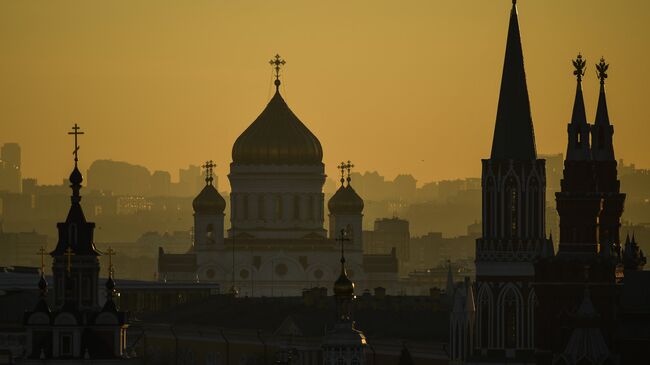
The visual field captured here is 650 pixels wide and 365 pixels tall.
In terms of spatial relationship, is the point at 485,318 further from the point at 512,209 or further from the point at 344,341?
the point at 344,341

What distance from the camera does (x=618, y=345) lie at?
124 metres

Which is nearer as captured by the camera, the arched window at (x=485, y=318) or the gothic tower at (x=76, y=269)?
the gothic tower at (x=76, y=269)

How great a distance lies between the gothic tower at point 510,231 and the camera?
128500 mm

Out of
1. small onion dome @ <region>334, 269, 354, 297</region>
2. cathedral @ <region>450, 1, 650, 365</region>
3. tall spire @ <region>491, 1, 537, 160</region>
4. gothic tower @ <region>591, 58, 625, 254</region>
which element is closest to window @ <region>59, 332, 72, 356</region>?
small onion dome @ <region>334, 269, 354, 297</region>

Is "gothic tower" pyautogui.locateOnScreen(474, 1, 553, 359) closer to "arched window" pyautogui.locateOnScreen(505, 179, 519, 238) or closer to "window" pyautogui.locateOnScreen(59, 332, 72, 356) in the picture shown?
"arched window" pyautogui.locateOnScreen(505, 179, 519, 238)

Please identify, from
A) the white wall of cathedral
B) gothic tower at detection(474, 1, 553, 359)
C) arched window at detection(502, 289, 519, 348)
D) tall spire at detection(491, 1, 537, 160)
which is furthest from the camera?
tall spire at detection(491, 1, 537, 160)

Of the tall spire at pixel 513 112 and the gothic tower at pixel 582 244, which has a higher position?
the tall spire at pixel 513 112

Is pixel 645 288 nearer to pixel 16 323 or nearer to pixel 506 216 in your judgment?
pixel 506 216

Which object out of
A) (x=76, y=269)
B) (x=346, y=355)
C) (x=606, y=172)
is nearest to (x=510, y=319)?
(x=606, y=172)

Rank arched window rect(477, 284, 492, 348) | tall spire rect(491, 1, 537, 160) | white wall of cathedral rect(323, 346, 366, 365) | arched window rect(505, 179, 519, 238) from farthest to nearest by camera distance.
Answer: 1. tall spire rect(491, 1, 537, 160)
2. arched window rect(505, 179, 519, 238)
3. arched window rect(477, 284, 492, 348)
4. white wall of cathedral rect(323, 346, 366, 365)

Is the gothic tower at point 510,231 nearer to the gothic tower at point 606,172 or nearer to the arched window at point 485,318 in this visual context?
the arched window at point 485,318

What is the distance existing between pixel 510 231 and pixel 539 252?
4.26ft

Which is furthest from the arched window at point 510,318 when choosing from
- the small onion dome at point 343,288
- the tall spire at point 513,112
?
the small onion dome at point 343,288

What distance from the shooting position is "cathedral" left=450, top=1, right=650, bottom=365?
127m
